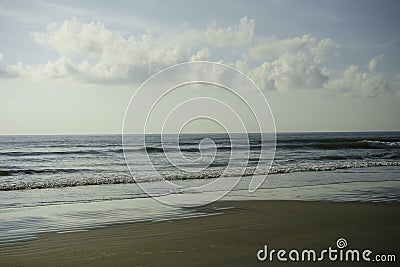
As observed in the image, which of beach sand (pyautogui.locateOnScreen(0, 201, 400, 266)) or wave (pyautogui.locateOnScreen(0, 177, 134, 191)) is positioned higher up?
wave (pyautogui.locateOnScreen(0, 177, 134, 191))

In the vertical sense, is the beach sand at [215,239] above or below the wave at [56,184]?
below

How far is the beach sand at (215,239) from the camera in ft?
18.7

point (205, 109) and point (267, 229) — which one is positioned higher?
point (205, 109)

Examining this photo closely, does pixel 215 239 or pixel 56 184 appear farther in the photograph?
pixel 56 184

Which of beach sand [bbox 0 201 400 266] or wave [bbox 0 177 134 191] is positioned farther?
wave [bbox 0 177 134 191]

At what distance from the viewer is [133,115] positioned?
8234 mm

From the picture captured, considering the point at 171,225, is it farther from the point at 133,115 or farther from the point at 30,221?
the point at 30,221

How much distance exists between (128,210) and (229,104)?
10.6 feet

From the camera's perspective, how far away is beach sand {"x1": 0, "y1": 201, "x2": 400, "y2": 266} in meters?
5.71

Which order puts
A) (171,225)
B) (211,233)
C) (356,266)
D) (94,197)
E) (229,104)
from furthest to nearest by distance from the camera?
(94,197), (229,104), (171,225), (211,233), (356,266)

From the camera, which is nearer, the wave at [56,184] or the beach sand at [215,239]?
the beach sand at [215,239]

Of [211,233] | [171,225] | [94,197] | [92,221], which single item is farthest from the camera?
[94,197]

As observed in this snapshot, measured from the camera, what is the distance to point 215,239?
6.74 m

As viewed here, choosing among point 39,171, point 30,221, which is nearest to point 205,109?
point 30,221
